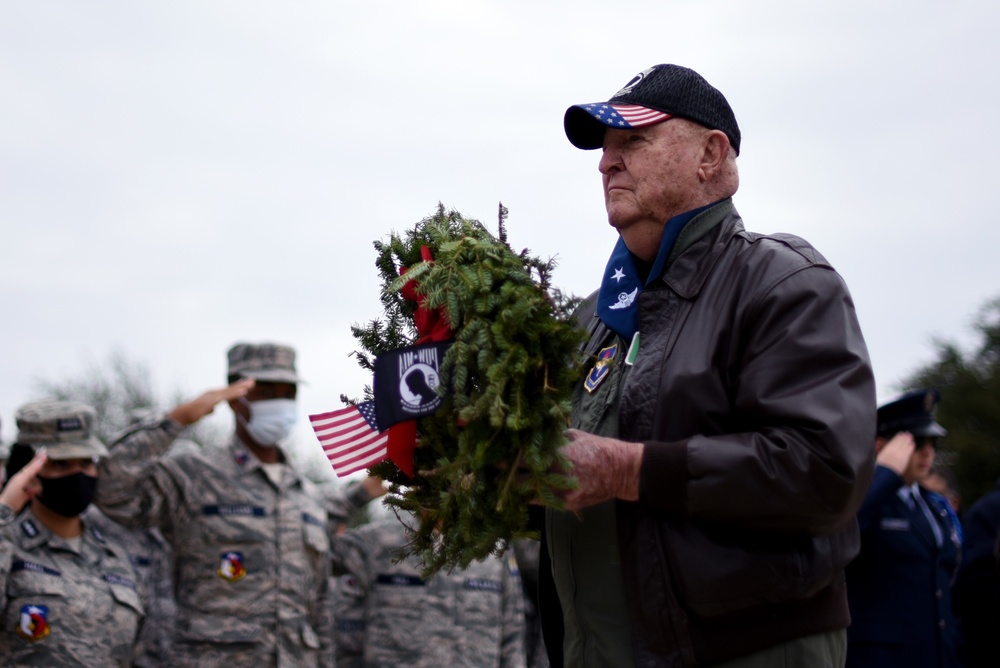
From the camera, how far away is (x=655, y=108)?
3.38 meters

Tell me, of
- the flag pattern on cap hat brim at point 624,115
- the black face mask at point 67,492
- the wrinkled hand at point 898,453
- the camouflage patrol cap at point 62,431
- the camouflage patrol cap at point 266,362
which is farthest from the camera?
the camouflage patrol cap at point 266,362

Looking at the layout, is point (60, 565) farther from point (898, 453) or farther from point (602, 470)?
point (898, 453)

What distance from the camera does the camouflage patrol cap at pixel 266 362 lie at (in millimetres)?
7730

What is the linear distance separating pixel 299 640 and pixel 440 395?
449cm

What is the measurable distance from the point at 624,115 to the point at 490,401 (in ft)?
3.40

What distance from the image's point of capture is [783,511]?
275 centimetres

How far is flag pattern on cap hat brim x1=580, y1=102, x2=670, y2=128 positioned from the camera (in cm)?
329

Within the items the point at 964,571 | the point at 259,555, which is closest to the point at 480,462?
the point at 259,555

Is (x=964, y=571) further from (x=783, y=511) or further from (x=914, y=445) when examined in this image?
(x=783, y=511)

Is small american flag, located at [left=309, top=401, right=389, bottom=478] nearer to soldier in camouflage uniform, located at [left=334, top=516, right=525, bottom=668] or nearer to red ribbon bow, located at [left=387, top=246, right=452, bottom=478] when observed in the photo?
red ribbon bow, located at [left=387, top=246, right=452, bottom=478]

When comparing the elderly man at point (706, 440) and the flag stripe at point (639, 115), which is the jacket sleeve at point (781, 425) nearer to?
the elderly man at point (706, 440)

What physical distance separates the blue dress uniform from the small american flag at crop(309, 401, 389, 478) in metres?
4.21

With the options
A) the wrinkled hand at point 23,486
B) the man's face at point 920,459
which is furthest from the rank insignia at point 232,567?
the man's face at point 920,459

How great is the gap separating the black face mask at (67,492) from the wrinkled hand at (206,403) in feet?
2.21
